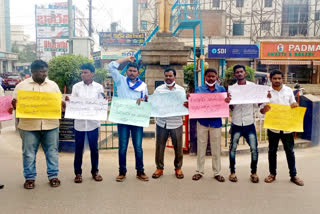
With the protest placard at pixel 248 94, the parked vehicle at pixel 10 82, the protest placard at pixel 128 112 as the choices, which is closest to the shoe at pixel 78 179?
the protest placard at pixel 128 112

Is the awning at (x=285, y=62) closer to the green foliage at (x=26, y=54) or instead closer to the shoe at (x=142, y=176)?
the shoe at (x=142, y=176)

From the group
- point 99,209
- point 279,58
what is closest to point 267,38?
point 279,58

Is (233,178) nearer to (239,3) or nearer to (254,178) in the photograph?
(254,178)

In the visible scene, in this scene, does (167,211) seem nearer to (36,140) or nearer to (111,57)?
(36,140)

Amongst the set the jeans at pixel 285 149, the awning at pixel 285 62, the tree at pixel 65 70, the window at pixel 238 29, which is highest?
the window at pixel 238 29

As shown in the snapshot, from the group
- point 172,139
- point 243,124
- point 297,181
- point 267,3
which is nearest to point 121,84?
point 172,139

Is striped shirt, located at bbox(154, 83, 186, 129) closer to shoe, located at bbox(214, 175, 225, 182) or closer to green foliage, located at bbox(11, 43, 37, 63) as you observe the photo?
shoe, located at bbox(214, 175, 225, 182)

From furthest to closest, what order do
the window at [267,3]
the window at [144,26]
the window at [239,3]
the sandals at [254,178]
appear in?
the window at [144,26] → the window at [239,3] → the window at [267,3] → the sandals at [254,178]

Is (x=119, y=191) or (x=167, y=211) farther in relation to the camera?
(x=119, y=191)

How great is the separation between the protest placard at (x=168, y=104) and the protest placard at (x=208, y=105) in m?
0.14

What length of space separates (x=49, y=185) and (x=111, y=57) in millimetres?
26541

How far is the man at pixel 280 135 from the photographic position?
15.2ft

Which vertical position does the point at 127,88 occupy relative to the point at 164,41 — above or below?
below

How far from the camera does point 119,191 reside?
14.0 feet
